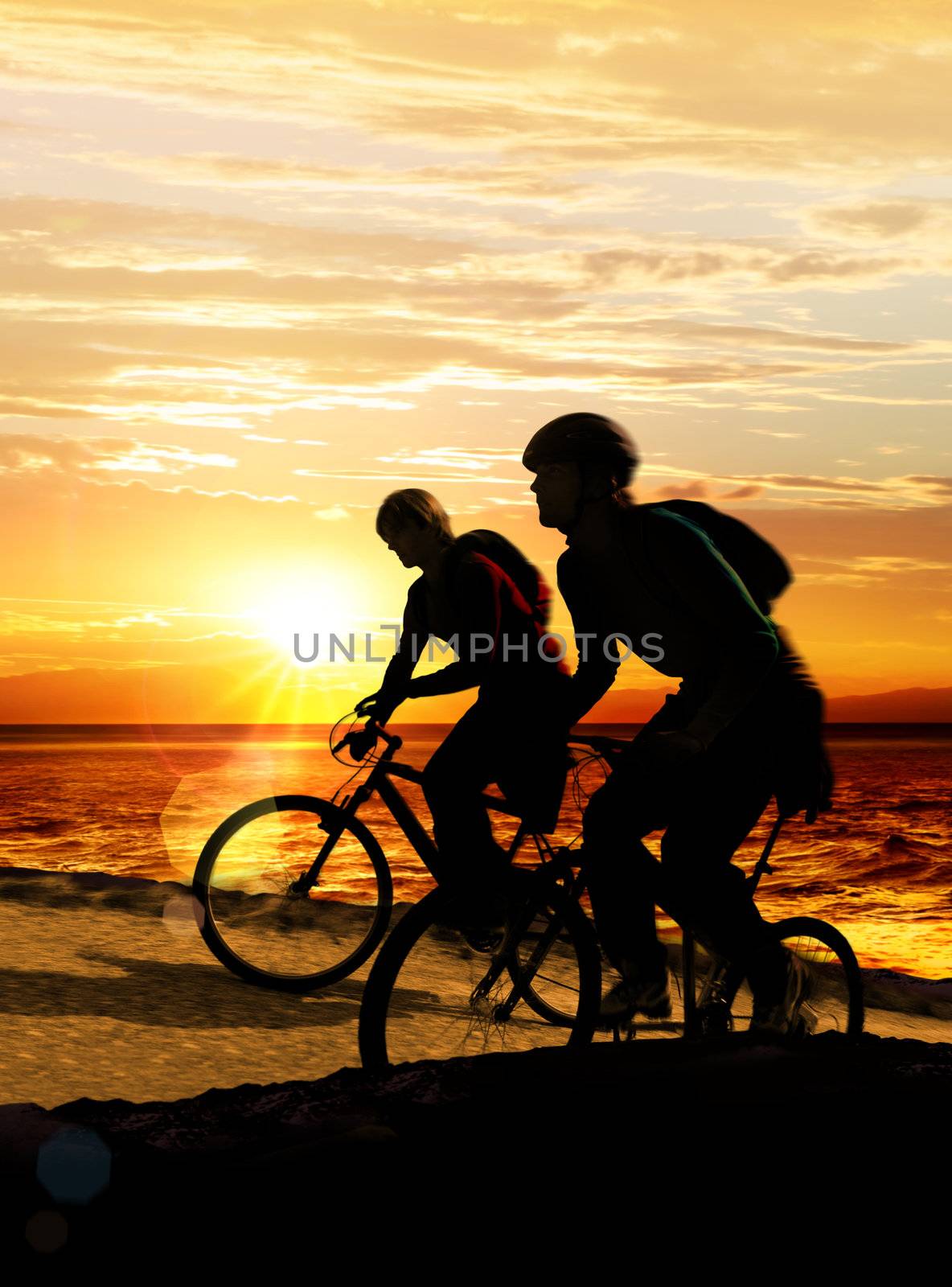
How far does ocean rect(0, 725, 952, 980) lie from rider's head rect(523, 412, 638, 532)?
0.83 metres

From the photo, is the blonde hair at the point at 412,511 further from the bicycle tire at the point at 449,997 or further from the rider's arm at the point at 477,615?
the bicycle tire at the point at 449,997

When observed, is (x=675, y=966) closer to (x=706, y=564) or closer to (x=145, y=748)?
(x=706, y=564)

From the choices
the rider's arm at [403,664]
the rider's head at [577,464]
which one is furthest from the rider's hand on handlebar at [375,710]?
the rider's head at [577,464]

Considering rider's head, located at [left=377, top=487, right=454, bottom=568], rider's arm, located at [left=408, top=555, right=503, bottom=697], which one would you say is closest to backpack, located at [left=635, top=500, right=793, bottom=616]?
rider's arm, located at [left=408, top=555, right=503, bottom=697]

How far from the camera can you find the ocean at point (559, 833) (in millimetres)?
10617

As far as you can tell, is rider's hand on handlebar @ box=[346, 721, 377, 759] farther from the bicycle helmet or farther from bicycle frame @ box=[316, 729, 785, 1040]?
the bicycle helmet

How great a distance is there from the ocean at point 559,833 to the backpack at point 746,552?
0.61 meters

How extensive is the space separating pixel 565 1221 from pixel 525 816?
2.09 metres

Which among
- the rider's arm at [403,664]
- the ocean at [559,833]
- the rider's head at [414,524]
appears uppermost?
the rider's head at [414,524]

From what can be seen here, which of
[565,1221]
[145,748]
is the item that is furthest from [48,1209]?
[145,748]

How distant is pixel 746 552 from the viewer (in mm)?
3625

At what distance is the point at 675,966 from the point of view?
6098mm

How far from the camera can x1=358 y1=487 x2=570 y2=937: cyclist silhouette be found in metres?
4.25

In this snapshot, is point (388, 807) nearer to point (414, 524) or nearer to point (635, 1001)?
point (414, 524)
